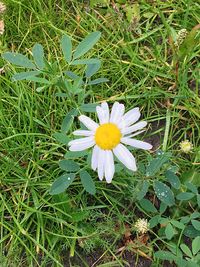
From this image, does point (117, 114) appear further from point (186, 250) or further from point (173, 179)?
point (186, 250)

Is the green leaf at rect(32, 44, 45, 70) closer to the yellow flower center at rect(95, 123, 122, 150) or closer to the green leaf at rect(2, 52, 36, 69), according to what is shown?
the green leaf at rect(2, 52, 36, 69)

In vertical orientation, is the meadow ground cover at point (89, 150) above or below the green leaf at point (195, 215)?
above

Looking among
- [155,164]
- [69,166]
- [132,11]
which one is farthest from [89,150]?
[132,11]

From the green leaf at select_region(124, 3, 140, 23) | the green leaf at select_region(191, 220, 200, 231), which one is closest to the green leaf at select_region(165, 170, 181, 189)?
the green leaf at select_region(191, 220, 200, 231)

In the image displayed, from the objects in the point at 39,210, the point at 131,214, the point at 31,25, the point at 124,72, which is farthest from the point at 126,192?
the point at 31,25

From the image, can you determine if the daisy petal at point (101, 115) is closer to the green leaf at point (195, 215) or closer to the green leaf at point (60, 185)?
the green leaf at point (60, 185)

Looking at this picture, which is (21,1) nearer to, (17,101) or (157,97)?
(17,101)

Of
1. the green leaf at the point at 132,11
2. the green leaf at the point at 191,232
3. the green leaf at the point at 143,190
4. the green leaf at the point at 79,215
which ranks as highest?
the green leaf at the point at 132,11

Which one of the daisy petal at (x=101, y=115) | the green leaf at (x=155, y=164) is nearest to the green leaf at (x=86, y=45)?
the daisy petal at (x=101, y=115)
